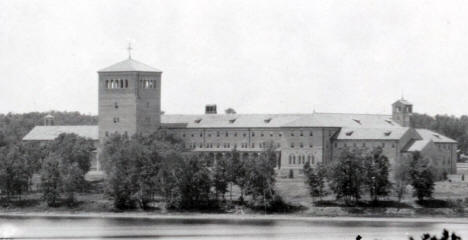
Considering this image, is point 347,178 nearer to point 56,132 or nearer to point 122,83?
point 122,83

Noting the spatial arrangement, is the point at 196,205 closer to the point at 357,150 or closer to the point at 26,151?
the point at 357,150

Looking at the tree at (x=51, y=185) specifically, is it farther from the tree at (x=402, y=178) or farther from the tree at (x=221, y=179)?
the tree at (x=402, y=178)

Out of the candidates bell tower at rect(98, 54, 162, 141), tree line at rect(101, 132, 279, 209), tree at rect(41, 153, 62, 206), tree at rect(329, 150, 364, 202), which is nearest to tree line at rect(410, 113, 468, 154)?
bell tower at rect(98, 54, 162, 141)

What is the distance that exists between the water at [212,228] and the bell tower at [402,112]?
41.2 m

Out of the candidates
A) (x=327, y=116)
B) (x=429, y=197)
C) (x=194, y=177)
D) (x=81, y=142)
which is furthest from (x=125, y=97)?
(x=429, y=197)

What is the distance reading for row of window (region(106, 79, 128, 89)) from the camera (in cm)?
12694

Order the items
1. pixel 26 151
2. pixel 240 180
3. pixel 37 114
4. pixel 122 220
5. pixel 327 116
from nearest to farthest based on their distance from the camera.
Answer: pixel 122 220 → pixel 240 180 → pixel 26 151 → pixel 327 116 → pixel 37 114

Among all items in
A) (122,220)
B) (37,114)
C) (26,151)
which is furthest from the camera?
(37,114)

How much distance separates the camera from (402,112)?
131 m

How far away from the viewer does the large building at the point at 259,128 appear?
119m

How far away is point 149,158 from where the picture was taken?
338 feet

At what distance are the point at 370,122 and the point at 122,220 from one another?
142 ft

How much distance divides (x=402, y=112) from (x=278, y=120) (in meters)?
15.2

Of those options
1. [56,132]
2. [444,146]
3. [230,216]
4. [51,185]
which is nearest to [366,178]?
[230,216]
